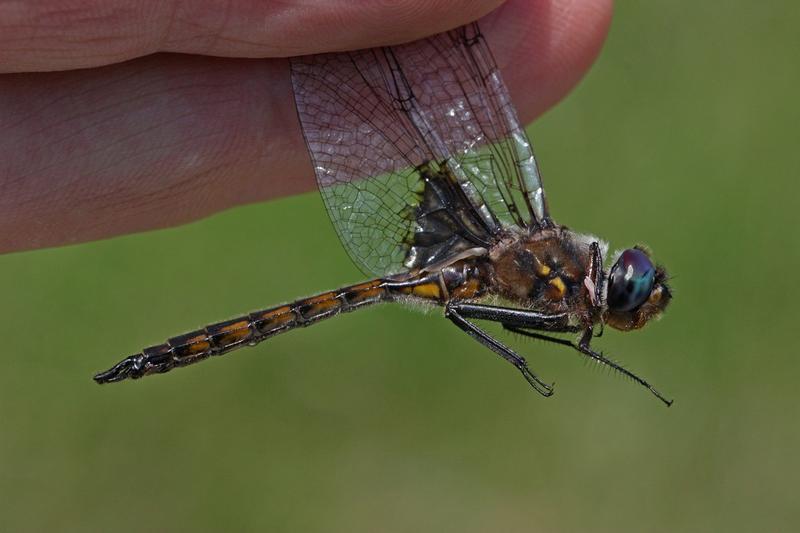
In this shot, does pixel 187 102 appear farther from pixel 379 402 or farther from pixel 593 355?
pixel 379 402

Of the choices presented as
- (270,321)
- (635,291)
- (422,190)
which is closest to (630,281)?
(635,291)

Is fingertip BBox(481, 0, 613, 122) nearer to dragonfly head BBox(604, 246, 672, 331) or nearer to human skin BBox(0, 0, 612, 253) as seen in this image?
human skin BBox(0, 0, 612, 253)

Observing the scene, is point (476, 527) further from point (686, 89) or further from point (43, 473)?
point (686, 89)

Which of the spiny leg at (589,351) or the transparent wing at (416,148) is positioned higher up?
the transparent wing at (416,148)

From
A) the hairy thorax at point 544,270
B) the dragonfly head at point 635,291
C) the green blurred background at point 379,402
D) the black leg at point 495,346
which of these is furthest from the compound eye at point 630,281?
the green blurred background at point 379,402

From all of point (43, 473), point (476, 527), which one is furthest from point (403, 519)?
point (43, 473)

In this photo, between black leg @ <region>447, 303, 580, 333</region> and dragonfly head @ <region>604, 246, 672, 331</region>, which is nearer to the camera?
dragonfly head @ <region>604, 246, 672, 331</region>

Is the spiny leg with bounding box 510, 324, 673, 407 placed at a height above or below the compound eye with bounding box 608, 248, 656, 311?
below

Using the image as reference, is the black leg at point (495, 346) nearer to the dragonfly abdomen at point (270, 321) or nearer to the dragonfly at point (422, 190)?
the dragonfly at point (422, 190)

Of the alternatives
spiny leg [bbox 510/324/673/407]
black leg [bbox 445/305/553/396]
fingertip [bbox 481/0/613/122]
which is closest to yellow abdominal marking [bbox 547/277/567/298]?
spiny leg [bbox 510/324/673/407]
